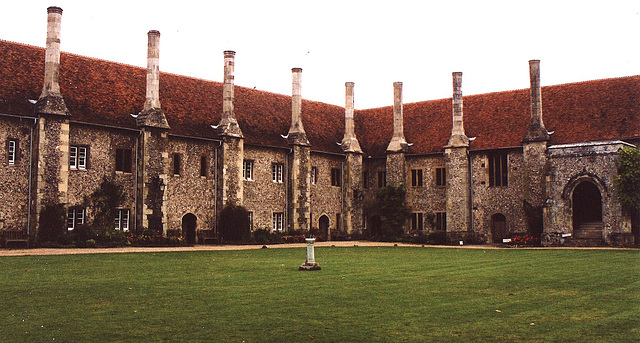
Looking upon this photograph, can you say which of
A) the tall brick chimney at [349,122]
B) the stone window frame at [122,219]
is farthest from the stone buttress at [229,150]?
the tall brick chimney at [349,122]

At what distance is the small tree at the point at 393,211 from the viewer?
4403cm

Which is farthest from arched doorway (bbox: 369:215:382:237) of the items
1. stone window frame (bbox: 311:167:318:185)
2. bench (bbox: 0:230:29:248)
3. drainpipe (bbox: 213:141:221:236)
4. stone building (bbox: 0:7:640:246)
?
bench (bbox: 0:230:29:248)

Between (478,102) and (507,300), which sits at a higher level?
(478,102)

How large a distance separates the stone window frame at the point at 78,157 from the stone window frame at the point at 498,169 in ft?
A: 81.0

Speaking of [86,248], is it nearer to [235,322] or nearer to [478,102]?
[235,322]

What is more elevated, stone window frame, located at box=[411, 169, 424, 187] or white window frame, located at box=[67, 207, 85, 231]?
stone window frame, located at box=[411, 169, 424, 187]

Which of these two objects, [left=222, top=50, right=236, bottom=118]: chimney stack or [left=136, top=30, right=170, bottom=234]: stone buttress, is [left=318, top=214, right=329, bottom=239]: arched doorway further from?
[left=136, top=30, right=170, bottom=234]: stone buttress

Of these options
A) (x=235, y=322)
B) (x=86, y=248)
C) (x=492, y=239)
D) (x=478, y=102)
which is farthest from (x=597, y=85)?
(x=235, y=322)

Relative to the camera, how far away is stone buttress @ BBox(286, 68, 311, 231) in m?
41.9

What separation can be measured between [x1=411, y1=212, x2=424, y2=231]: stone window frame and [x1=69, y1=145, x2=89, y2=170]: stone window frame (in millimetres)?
22690

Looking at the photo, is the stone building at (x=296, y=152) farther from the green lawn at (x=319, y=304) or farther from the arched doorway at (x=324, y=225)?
the green lawn at (x=319, y=304)

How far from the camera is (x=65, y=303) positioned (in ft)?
37.4

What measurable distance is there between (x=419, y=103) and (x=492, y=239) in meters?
12.6

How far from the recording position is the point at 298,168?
42094 mm
